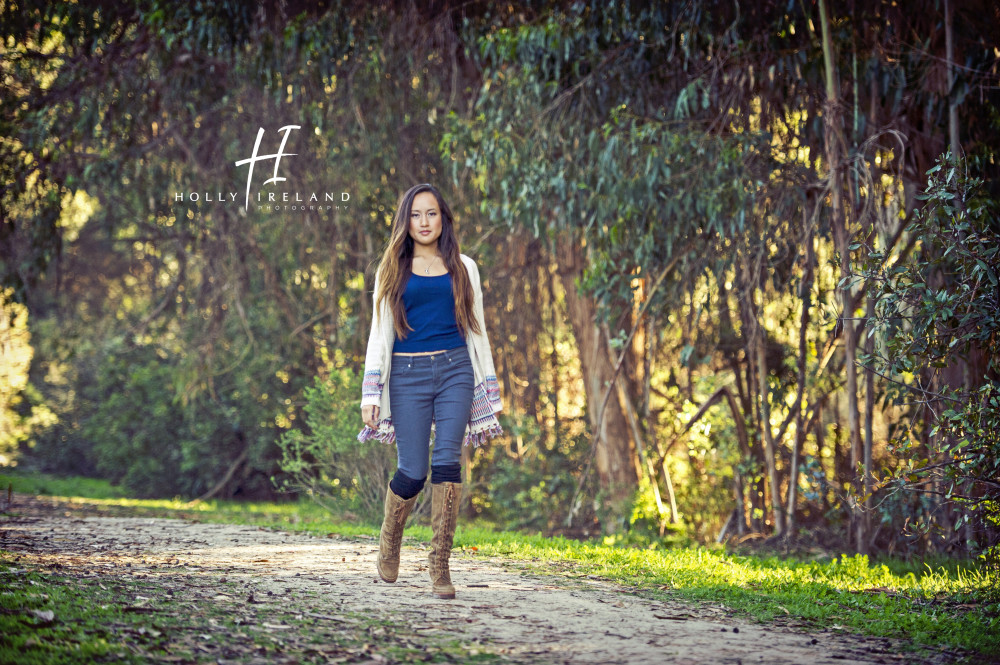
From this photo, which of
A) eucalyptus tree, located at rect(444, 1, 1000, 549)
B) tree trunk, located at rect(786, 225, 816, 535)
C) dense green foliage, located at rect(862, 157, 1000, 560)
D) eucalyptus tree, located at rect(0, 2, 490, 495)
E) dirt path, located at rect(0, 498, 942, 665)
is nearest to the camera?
dirt path, located at rect(0, 498, 942, 665)

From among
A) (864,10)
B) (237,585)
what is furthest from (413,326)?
(864,10)

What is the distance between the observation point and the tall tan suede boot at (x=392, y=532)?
482 cm

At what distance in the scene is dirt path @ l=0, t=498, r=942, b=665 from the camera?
3.83m

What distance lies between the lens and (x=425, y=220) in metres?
4.86

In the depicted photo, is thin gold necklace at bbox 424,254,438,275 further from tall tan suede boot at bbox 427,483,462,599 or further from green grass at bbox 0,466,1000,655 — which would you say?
green grass at bbox 0,466,1000,655

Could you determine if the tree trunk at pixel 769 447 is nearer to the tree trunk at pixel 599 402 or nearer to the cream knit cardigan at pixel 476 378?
the tree trunk at pixel 599 402

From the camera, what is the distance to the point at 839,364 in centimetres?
900

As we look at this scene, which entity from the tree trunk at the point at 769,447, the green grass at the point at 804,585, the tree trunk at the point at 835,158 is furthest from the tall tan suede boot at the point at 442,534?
the tree trunk at the point at 769,447

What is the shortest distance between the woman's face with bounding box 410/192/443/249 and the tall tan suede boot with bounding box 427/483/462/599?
1226 millimetres

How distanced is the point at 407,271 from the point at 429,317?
0.27 meters

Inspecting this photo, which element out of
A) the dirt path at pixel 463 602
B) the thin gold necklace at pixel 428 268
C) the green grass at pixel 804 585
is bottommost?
the dirt path at pixel 463 602

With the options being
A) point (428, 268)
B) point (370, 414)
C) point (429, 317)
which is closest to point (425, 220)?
point (428, 268)

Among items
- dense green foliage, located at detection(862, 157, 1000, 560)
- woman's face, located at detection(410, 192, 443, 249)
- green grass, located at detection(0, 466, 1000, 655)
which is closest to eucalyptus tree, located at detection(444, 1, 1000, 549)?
dense green foliage, located at detection(862, 157, 1000, 560)

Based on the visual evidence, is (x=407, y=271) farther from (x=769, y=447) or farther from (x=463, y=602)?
(x=769, y=447)
